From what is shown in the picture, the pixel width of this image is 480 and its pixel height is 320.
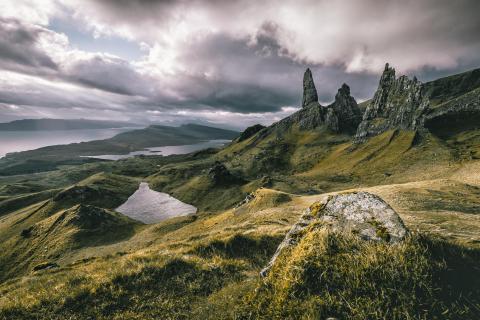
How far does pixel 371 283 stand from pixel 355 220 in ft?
10.4

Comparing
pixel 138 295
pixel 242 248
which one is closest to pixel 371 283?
pixel 138 295

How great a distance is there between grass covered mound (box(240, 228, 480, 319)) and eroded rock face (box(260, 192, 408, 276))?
0.57m

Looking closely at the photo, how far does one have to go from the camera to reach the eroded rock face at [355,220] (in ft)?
31.3

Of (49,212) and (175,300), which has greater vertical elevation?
(175,300)

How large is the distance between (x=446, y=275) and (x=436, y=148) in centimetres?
17712

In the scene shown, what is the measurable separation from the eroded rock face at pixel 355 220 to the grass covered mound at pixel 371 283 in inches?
22.5

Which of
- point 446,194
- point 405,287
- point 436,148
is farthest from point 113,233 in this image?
point 436,148

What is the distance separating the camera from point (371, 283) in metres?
7.80

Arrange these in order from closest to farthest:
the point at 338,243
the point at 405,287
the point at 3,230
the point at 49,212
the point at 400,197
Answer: the point at 405,287, the point at 338,243, the point at 400,197, the point at 3,230, the point at 49,212

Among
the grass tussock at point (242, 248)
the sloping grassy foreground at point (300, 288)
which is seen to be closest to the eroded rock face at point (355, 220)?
the sloping grassy foreground at point (300, 288)

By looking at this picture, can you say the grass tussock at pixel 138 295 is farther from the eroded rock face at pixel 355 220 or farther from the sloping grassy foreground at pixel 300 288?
the eroded rock face at pixel 355 220

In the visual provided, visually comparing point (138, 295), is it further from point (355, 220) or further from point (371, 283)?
point (355, 220)

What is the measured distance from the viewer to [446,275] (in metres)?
7.73

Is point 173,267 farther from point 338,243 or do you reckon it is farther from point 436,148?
point 436,148
